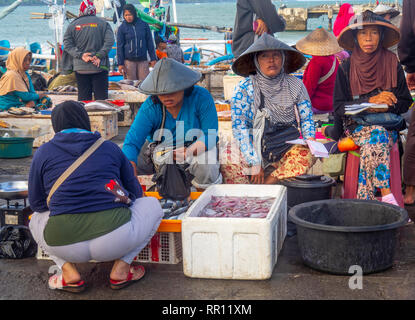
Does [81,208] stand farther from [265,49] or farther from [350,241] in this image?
[265,49]

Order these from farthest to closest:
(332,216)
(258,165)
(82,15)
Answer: (82,15)
(258,165)
(332,216)

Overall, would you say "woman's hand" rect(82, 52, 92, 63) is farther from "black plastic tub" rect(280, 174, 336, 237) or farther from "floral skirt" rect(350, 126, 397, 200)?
"floral skirt" rect(350, 126, 397, 200)

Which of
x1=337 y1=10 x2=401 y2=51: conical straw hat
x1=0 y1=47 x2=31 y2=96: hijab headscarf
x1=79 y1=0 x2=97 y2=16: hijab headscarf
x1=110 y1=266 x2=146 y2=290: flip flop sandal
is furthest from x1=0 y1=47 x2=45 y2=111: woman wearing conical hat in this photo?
x1=110 y1=266 x2=146 y2=290: flip flop sandal

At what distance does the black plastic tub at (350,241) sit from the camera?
335 centimetres

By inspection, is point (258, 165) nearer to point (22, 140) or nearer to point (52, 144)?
point (52, 144)

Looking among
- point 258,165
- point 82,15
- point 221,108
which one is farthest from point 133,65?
point 258,165

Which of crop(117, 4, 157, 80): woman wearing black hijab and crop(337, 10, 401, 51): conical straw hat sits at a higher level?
crop(337, 10, 401, 51): conical straw hat

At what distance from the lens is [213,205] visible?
13.3 ft

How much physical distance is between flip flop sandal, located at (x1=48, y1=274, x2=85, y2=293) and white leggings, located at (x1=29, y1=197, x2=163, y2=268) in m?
0.09

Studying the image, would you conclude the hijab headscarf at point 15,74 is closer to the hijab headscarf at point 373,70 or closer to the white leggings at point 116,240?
the white leggings at point 116,240

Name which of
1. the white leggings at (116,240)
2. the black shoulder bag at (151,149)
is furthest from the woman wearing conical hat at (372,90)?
the white leggings at (116,240)

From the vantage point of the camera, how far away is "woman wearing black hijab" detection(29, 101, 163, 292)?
3.28 metres

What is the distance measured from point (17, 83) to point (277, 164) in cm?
499
